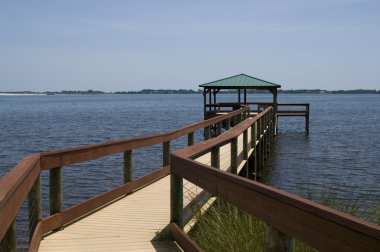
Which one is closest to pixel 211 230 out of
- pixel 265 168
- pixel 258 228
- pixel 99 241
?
pixel 258 228

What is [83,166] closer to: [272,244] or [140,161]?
[140,161]

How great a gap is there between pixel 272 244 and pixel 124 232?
2.91 meters

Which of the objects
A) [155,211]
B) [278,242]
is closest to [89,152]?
[155,211]

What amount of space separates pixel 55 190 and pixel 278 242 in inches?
142

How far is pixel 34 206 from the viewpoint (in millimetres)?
5012

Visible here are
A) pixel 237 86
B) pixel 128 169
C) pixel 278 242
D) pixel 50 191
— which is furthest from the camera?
pixel 237 86

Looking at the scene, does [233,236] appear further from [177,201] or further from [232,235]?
[177,201]

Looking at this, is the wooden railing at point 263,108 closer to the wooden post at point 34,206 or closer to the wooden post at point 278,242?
the wooden post at point 34,206

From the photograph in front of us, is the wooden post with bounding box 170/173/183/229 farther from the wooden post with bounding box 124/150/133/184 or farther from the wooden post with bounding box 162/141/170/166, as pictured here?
the wooden post with bounding box 162/141/170/166

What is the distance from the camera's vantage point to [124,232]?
5.40m

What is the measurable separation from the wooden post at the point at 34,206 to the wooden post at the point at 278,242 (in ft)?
9.60

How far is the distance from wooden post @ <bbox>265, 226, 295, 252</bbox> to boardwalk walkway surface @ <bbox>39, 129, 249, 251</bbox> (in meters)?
2.13

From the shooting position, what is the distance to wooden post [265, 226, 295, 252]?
2.72 meters

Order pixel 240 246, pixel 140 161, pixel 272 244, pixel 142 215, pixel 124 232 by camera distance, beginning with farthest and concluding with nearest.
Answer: pixel 140 161 < pixel 142 215 < pixel 124 232 < pixel 240 246 < pixel 272 244
